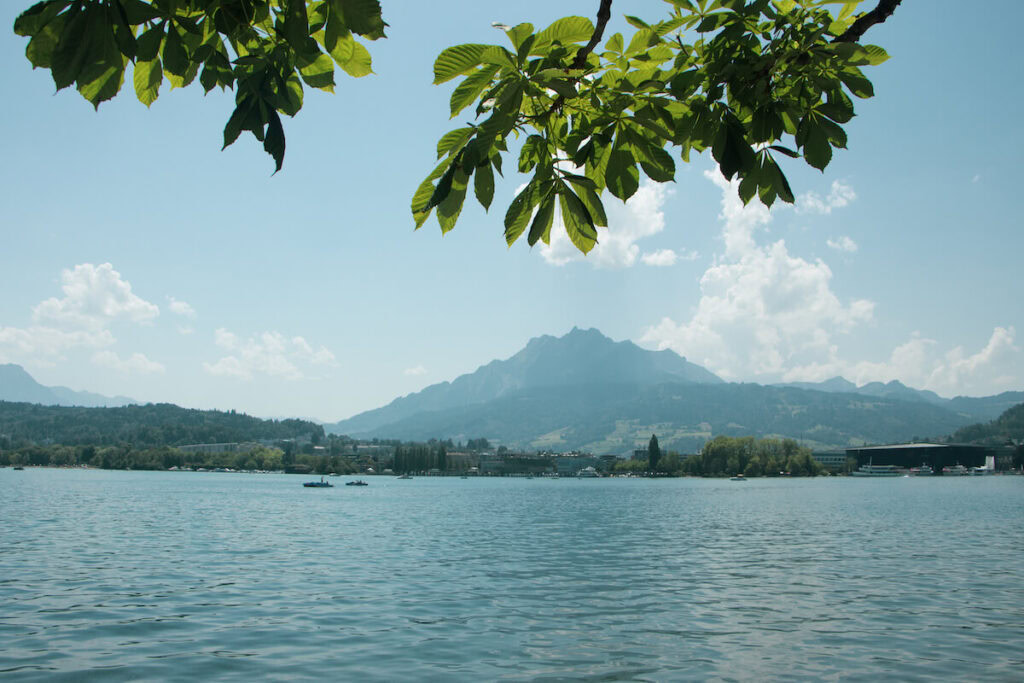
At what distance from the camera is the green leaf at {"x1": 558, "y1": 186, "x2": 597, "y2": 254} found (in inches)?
108

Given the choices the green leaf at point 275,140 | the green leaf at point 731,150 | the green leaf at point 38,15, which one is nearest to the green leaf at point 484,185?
the green leaf at point 275,140

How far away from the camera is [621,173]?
2992mm

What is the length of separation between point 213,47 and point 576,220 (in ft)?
5.09

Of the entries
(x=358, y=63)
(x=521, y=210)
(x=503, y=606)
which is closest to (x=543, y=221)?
(x=521, y=210)

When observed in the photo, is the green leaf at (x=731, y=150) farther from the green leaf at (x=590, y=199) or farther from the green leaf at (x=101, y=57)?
the green leaf at (x=101, y=57)

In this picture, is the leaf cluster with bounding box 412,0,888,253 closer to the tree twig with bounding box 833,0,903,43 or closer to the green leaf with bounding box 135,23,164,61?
the tree twig with bounding box 833,0,903,43

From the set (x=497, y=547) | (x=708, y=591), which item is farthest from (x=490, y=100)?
(x=497, y=547)

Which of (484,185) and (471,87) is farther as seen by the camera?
(484,185)

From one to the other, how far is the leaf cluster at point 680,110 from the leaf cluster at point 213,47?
54 cm

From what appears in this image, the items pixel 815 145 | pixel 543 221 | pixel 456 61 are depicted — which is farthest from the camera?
pixel 815 145

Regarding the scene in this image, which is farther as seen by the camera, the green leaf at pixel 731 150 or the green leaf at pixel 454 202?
the green leaf at pixel 731 150

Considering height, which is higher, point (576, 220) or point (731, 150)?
point (731, 150)

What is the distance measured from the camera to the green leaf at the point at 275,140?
2.19 m

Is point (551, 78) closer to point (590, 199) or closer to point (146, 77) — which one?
point (590, 199)
